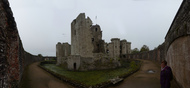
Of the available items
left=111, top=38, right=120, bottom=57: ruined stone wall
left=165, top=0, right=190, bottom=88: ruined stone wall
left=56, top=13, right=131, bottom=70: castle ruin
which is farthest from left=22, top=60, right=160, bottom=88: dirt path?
left=111, top=38, right=120, bottom=57: ruined stone wall

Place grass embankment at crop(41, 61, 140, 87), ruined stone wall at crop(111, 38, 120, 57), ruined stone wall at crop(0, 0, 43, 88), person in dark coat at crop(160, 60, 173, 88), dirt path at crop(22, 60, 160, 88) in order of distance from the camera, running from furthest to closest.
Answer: ruined stone wall at crop(111, 38, 120, 57) → grass embankment at crop(41, 61, 140, 87) → dirt path at crop(22, 60, 160, 88) → person in dark coat at crop(160, 60, 173, 88) → ruined stone wall at crop(0, 0, 43, 88)

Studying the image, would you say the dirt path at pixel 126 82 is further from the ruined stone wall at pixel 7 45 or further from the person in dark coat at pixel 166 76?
the ruined stone wall at pixel 7 45

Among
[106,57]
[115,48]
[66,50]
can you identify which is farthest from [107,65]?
[115,48]

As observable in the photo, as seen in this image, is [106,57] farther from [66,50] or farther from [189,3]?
[189,3]

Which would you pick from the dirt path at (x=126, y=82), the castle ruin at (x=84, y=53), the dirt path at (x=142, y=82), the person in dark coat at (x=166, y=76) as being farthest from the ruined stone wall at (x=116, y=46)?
the person in dark coat at (x=166, y=76)

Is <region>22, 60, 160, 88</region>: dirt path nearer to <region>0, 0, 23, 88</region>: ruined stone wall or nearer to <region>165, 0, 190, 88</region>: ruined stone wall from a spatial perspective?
<region>165, 0, 190, 88</region>: ruined stone wall

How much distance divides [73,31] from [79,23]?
3113mm

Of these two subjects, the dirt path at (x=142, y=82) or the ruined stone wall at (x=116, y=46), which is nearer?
the dirt path at (x=142, y=82)

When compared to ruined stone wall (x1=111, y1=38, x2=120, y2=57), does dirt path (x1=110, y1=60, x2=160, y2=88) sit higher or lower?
lower

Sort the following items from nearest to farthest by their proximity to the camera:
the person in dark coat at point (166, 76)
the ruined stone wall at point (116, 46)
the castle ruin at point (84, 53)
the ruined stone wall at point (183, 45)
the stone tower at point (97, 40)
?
the ruined stone wall at point (183, 45) → the person in dark coat at point (166, 76) → the castle ruin at point (84, 53) → the stone tower at point (97, 40) → the ruined stone wall at point (116, 46)

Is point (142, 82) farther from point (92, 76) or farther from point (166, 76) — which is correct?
point (92, 76)

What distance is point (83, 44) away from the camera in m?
19.7

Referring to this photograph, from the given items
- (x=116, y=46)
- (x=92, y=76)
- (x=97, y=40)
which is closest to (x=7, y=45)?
(x=92, y=76)

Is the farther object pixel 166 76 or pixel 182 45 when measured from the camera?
pixel 182 45
